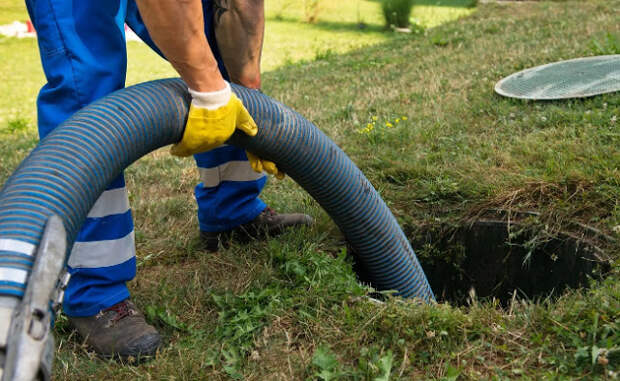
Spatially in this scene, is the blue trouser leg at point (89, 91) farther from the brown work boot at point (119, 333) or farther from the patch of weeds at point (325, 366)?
the patch of weeds at point (325, 366)

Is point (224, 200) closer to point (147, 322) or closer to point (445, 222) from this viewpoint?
point (147, 322)

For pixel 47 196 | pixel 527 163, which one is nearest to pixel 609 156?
pixel 527 163

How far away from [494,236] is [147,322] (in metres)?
1.64

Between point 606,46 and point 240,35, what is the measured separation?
12.1ft

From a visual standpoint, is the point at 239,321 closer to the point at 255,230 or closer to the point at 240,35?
the point at 255,230

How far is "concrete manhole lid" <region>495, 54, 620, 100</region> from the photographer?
3.76 metres

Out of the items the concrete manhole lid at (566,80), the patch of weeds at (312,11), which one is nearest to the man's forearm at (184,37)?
the concrete manhole lid at (566,80)

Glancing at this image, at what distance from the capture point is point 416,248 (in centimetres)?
295

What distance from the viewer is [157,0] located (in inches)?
66.3

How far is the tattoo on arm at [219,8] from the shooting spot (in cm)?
238

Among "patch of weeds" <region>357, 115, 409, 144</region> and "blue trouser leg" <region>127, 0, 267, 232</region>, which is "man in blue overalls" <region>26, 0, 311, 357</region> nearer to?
"blue trouser leg" <region>127, 0, 267, 232</region>

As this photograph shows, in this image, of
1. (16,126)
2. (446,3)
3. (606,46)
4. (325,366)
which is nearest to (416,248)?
(325,366)

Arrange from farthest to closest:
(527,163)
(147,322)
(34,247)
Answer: (527,163), (147,322), (34,247)

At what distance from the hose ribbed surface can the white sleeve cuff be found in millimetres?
48
